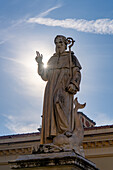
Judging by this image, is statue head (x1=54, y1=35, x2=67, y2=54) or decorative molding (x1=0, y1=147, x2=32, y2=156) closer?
statue head (x1=54, y1=35, x2=67, y2=54)

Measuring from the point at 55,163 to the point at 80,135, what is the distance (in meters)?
1.49

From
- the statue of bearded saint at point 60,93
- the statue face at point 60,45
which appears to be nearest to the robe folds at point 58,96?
the statue of bearded saint at point 60,93

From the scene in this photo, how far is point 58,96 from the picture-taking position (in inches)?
305

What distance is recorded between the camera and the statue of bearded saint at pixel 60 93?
24.4 ft

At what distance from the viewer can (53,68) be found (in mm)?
8516

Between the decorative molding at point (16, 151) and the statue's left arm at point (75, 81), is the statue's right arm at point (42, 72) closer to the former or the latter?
the statue's left arm at point (75, 81)

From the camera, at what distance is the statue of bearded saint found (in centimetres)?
744

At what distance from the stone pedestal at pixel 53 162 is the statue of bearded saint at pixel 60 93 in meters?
0.80

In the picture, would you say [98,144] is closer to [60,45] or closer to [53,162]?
[60,45]

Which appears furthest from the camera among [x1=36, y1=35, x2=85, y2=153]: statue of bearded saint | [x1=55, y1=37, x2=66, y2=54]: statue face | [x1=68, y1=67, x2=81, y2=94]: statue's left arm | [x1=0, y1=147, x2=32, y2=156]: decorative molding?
[x1=0, y1=147, x2=32, y2=156]: decorative molding

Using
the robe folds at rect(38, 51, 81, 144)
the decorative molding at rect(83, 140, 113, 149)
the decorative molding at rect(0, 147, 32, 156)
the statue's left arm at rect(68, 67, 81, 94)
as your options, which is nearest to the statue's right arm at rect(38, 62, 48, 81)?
the robe folds at rect(38, 51, 81, 144)

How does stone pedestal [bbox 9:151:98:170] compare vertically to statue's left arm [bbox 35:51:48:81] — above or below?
below

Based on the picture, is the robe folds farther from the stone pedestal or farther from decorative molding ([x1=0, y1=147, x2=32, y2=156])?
decorative molding ([x1=0, y1=147, x2=32, y2=156])

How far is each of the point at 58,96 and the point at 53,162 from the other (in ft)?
6.67
